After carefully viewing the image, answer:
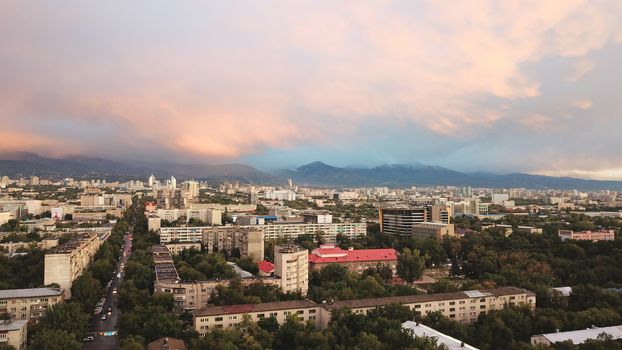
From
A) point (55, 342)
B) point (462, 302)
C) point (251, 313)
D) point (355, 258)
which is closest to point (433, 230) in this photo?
point (355, 258)

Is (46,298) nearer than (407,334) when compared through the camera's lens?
No

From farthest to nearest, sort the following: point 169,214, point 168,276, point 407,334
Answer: point 169,214
point 168,276
point 407,334

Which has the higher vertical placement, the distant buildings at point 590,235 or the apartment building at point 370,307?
the distant buildings at point 590,235

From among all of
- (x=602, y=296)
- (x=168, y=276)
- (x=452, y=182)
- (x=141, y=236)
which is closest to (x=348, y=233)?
(x=141, y=236)

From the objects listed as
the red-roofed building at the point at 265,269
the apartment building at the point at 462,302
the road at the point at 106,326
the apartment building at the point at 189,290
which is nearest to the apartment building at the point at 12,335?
the road at the point at 106,326

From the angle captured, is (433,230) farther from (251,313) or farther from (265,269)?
(251,313)

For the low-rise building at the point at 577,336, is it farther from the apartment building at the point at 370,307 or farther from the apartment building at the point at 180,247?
the apartment building at the point at 180,247

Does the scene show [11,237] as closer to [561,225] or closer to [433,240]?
[433,240]
